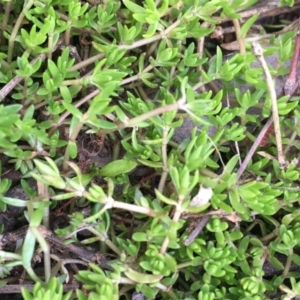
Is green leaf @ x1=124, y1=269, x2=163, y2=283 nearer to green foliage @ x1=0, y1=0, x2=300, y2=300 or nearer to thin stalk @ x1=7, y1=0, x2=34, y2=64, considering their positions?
green foliage @ x1=0, y1=0, x2=300, y2=300

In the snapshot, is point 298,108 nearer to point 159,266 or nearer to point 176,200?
point 176,200

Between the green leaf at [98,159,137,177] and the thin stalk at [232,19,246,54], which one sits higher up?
the thin stalk at [232,19,246,54]

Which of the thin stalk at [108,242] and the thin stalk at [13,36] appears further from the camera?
the thin stalk at [13,36]

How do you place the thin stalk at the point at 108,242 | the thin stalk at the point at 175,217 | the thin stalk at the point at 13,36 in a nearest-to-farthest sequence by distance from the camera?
the thin stalk at the point at 175,217 → the thin stalk at the point at 108,242 → the thin stalk at the point at 13,36

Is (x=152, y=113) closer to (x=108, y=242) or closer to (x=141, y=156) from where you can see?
(x=141, y=156)

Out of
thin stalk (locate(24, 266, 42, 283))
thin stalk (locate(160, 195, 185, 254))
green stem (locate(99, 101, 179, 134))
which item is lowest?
thin stalk (locate(24, 266, 42, 283))

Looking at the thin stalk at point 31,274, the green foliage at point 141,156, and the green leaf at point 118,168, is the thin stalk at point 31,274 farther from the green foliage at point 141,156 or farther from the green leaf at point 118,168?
the green leaf at point 118,168

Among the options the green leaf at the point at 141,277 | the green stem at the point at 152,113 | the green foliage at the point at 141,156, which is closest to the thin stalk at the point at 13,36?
the green foliage at the point at 141,156

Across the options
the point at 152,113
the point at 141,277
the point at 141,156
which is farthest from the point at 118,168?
the point at 141,277

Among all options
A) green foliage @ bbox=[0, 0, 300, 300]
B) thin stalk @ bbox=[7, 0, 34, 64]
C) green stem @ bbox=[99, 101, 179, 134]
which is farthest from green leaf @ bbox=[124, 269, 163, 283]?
thin stalk @ bbox=[7, 0, 34, 64]

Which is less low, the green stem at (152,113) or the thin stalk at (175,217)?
the green stem at (152,113)
